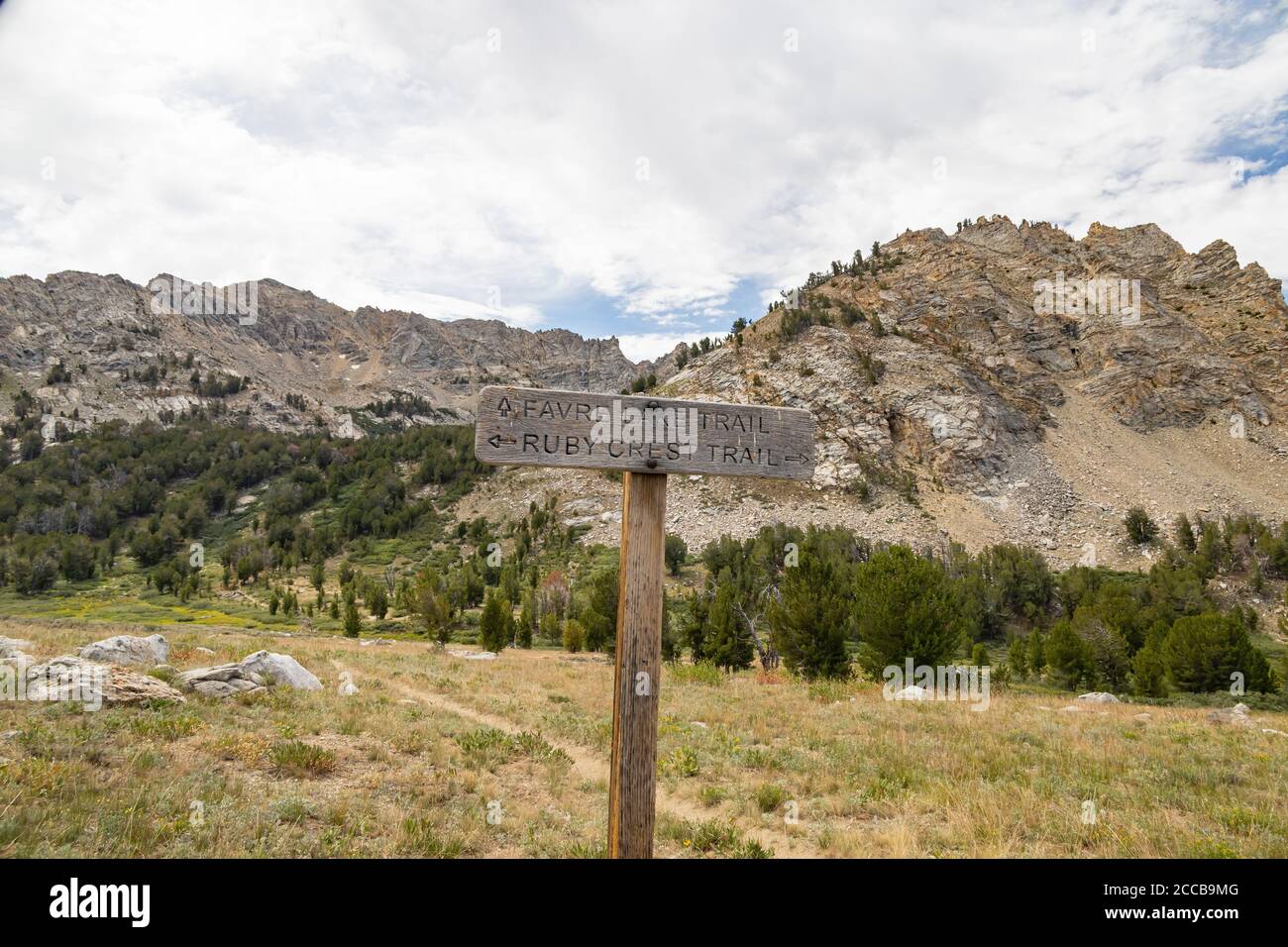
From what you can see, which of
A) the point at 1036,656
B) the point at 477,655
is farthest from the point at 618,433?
the point at 1036,656

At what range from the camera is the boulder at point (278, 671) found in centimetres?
1317

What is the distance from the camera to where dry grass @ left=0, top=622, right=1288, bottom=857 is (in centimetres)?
548

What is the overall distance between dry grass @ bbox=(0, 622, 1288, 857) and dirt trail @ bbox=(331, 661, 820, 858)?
0.05m

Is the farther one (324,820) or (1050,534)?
(1050,534)

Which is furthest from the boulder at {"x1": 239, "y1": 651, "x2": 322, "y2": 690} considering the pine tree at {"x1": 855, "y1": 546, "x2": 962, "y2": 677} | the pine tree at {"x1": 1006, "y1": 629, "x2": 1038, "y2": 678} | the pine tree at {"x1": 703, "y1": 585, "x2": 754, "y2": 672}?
the pine tree at {"x1": 1006, "y1": 629, "x2": 1038, "y2": 678}

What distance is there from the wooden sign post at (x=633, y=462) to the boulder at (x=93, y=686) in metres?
9.90

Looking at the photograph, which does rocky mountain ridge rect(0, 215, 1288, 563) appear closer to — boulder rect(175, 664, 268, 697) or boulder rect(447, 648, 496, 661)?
boulder rect(447, 648, 496, 661)

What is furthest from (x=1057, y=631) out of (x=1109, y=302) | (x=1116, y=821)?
(x=1109, y=302)

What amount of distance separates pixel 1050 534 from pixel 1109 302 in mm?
58164

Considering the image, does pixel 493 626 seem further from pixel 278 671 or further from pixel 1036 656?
pixel 1036 656

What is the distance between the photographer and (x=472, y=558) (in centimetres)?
7144

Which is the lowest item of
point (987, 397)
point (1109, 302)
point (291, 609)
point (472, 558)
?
point (291, 609)

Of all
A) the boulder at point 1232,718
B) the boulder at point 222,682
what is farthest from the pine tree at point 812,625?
the boulder at point 222,682
